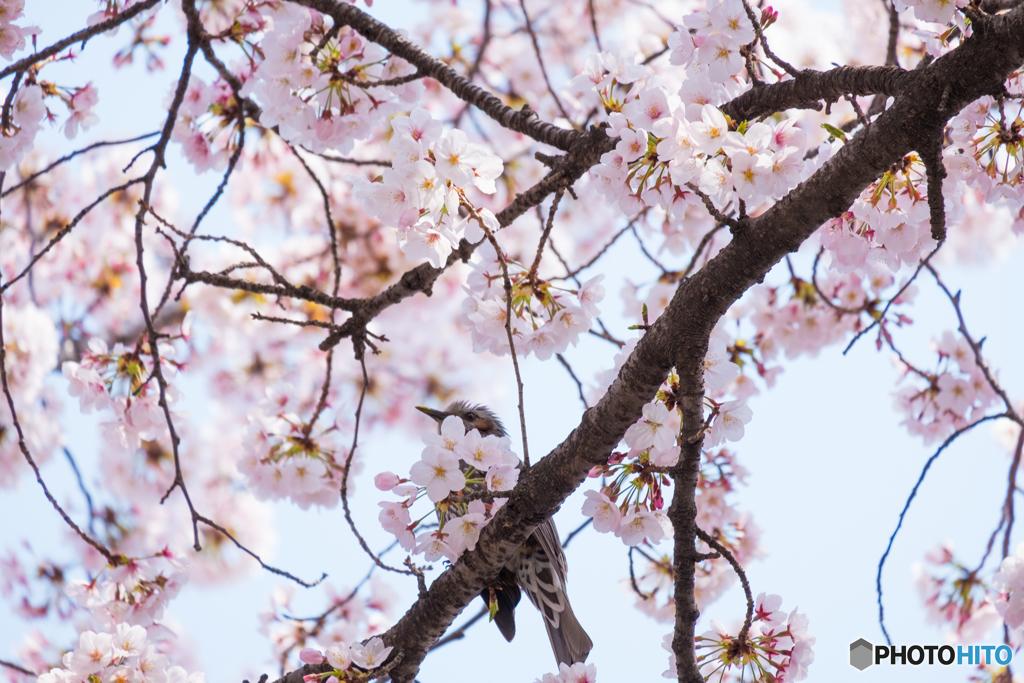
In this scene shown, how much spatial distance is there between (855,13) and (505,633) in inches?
303

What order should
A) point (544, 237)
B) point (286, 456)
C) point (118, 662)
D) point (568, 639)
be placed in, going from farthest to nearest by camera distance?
point (568, 639)
point (286, 456)
point (118, 662)
point (544, 237)

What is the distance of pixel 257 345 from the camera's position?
643cm

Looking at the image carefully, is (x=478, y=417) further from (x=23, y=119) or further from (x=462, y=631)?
(x=23, y=119)

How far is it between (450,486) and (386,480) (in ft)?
0.64

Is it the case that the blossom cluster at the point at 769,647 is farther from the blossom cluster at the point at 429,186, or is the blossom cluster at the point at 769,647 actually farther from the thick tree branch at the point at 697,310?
the blossom cluster at the point at 429,186

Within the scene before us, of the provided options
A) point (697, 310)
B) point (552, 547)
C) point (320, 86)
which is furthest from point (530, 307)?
point (552, 547)

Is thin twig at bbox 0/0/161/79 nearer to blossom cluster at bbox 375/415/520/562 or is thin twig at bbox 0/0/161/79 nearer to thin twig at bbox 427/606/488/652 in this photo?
blossom cluster at bbox 375/415/520/562

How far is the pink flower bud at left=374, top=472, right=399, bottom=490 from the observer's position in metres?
1.69

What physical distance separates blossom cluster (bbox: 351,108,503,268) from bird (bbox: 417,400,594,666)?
1432 mm

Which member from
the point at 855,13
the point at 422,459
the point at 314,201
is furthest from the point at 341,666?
the point at 855,13

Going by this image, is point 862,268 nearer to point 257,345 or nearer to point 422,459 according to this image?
point 422,459

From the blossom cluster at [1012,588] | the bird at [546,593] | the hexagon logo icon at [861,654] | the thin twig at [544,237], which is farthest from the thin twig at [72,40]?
the hexagon logo icon at [861,654]

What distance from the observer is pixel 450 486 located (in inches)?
62.4

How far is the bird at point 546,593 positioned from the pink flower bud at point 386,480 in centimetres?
113
